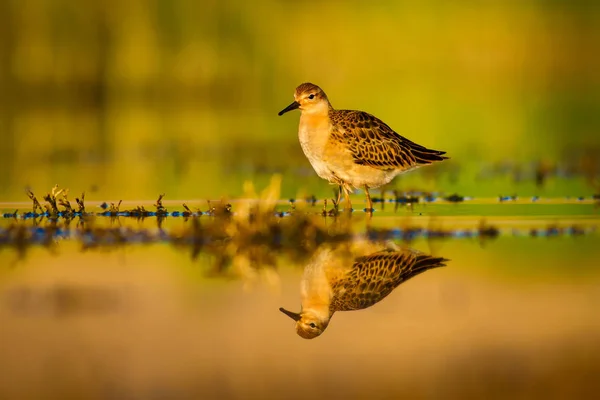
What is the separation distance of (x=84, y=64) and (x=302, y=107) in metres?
25.8

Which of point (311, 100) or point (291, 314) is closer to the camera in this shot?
point (291, 314)

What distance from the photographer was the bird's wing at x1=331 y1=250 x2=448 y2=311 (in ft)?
25.9

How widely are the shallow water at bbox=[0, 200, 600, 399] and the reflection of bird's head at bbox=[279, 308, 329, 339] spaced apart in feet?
0.18

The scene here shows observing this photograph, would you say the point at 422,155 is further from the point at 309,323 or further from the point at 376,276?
the point at 309,323

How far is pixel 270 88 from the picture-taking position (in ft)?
120

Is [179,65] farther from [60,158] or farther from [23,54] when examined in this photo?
[60,158]

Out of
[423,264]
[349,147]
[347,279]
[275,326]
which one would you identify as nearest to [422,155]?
[349,147]

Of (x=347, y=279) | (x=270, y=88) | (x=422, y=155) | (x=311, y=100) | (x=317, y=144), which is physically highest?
(x=270, y=88)

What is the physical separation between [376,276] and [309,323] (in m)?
1.53

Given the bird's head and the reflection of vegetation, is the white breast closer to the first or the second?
the bird's head

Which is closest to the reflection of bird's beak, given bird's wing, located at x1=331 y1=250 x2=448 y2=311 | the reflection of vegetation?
bird's wing, located at x1=331 y1=250 x2=448 y2=311

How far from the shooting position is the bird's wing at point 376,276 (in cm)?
789

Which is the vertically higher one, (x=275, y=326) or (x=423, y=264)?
(x=423, y=264)

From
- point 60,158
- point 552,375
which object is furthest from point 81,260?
point 60,158
